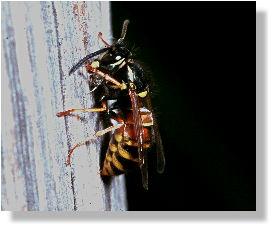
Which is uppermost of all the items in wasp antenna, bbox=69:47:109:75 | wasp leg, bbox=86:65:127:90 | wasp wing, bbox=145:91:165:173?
wasp antenna, bbox=69:47:109:75

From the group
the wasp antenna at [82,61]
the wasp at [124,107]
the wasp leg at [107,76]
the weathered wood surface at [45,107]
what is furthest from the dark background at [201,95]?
the weathered wood surface at [45,107]

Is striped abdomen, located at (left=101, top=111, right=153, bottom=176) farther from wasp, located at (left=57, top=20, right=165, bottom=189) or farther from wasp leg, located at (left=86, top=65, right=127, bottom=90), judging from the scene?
wasp leg, located at (left=86, top=65, right=127, bottom=90)

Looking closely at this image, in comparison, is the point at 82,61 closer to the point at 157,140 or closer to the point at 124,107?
the point at 124,107

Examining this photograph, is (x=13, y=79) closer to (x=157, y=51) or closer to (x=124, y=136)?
(x=124, y=136)

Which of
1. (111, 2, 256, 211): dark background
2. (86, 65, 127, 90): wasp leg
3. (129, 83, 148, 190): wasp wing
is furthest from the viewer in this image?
(111, 2, 256, 211): dark background

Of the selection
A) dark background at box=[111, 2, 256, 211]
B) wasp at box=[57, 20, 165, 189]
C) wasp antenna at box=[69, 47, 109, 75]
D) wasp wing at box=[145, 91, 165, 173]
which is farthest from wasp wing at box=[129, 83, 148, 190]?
dark background at box=[111, 2, 256, 211]
